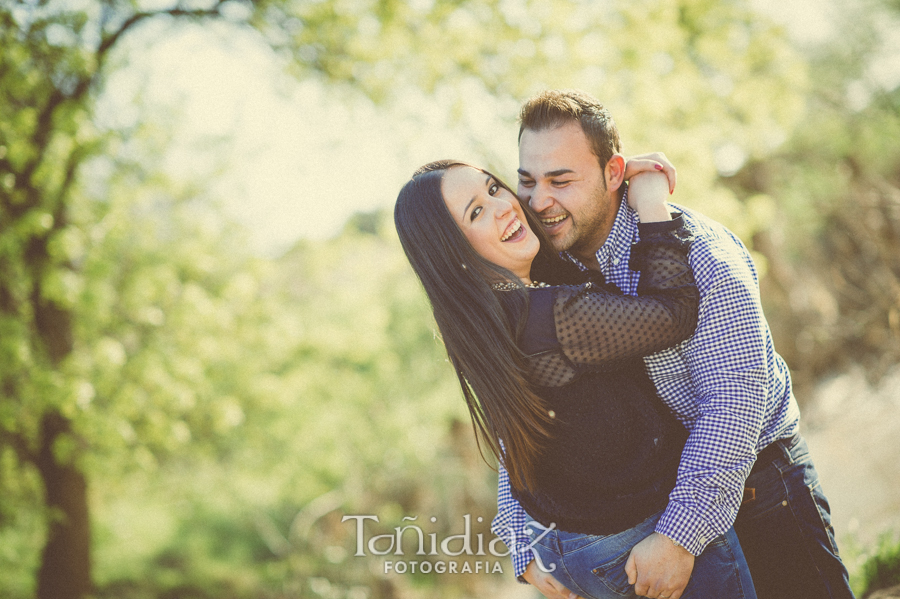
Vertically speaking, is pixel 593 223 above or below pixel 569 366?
above

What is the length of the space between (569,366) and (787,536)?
0.87 meters

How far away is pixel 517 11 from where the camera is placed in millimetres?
6285

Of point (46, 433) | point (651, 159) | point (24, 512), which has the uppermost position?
point (651, 159)

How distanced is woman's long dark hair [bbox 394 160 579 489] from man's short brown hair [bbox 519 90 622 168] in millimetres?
383

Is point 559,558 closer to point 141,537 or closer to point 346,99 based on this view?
point 346,99

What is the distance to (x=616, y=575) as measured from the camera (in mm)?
1839

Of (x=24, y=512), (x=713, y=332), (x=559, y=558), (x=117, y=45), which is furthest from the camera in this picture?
(x=24, y=512)

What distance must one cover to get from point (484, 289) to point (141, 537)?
15.2 m

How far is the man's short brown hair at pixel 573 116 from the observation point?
2.27 m

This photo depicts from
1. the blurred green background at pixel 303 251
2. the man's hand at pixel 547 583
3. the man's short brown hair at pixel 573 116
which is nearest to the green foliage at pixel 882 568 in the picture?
the blurred green background at pixel 303 251

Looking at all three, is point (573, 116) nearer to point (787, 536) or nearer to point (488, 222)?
point (488, 222)

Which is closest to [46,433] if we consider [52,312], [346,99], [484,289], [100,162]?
[52,312]

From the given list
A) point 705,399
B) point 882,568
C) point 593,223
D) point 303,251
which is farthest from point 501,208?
point 303,251

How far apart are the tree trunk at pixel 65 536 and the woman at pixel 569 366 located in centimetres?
626
